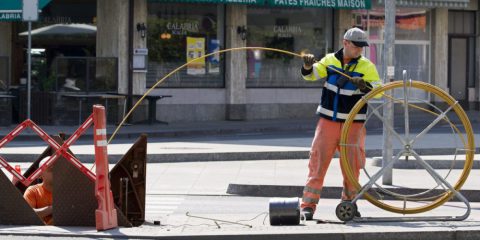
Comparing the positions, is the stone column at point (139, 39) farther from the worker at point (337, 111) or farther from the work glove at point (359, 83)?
the work glove at point (359, 83)

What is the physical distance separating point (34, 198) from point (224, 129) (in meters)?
14.9

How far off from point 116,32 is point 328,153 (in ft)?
56.1

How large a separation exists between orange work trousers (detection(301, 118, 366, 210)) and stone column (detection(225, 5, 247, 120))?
57.6 ft

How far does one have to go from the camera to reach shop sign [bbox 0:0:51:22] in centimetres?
2541

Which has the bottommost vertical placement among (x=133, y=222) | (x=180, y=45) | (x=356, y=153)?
(x=133, y=222)

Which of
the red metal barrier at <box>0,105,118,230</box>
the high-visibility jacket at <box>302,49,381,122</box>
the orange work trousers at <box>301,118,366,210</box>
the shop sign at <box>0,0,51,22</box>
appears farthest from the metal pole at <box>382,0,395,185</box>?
the shop sign at <box>0,0,51,22</box>

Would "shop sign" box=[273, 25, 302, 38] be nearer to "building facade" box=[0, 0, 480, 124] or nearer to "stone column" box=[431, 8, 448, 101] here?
"building facade" box=[0, 0, 480, 124]

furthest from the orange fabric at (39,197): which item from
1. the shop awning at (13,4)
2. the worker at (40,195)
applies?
the shop awning at (13,4)

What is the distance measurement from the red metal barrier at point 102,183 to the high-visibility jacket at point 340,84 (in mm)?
2030

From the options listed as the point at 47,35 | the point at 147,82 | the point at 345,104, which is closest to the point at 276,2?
the point at 147,82

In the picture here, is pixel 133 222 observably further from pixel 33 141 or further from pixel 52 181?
pixel 33 141

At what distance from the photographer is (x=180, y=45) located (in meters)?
27.8

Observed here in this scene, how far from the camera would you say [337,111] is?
34.2 ft

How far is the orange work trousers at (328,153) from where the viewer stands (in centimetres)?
1036
